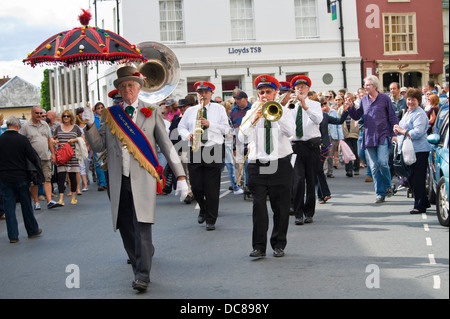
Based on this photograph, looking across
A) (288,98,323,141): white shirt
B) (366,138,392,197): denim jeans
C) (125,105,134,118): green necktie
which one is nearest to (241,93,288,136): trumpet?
(125,105,134,118): green necktie

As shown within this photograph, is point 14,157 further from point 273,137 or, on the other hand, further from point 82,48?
point 273,137

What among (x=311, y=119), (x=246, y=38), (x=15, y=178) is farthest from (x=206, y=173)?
(x=246, y=38)

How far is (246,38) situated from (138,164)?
26.5 metres

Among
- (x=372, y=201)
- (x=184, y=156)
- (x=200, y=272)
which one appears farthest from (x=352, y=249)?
(x=184, y=156)

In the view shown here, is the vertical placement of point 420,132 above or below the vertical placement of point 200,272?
above

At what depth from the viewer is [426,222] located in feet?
32.8

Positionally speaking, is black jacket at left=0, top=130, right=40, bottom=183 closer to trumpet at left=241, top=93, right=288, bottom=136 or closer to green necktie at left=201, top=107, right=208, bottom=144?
green necktie at left=201, top=107, right=208, bottom=144

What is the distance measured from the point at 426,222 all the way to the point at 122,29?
78.0 ft

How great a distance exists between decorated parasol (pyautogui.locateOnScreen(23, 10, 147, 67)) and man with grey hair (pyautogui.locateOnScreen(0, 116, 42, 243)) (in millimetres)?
1766

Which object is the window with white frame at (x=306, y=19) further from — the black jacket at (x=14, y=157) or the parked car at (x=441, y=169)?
the black jacket at (x=14, y=157)

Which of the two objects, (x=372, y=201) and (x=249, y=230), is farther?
(x=372, y=201)

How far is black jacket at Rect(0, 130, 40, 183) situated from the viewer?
10609mm

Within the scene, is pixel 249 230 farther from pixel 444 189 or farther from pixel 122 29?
pixel 122 29

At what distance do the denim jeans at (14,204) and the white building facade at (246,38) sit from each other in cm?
2044
